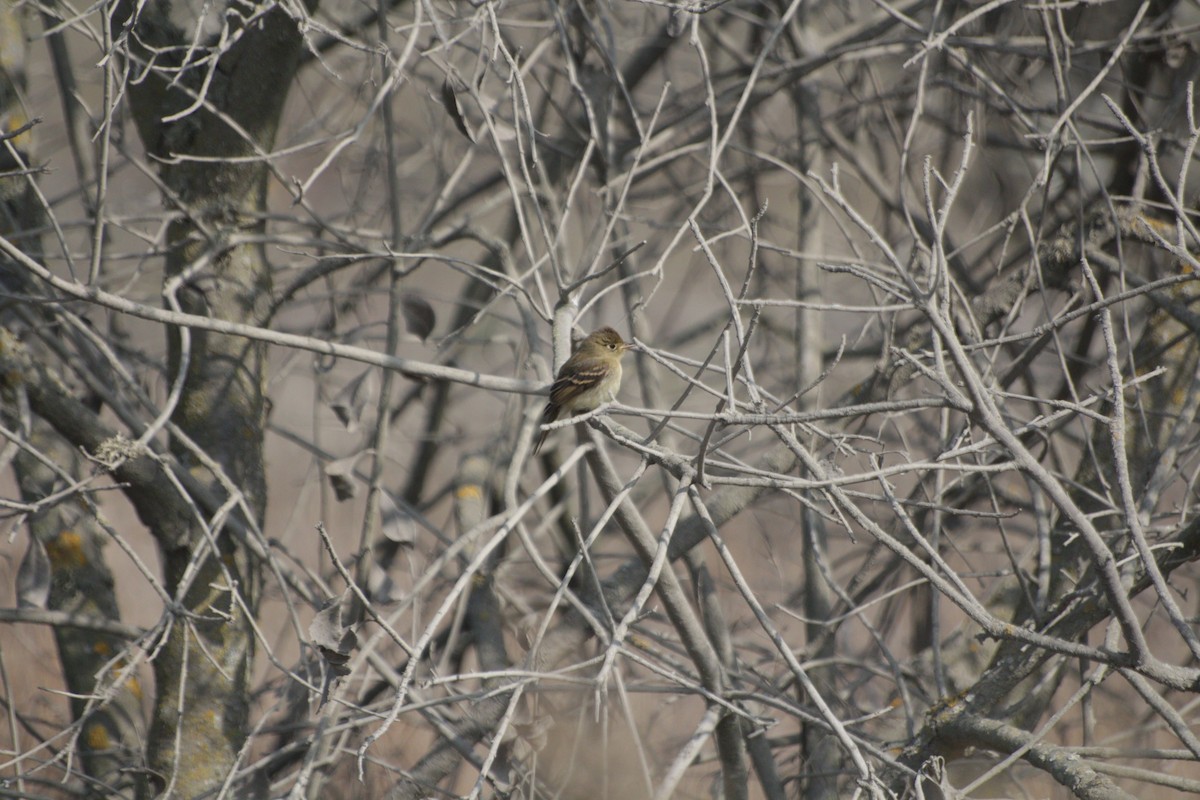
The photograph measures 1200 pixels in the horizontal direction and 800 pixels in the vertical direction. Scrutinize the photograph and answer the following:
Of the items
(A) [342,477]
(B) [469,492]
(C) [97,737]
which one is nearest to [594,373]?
(B) [469,492]

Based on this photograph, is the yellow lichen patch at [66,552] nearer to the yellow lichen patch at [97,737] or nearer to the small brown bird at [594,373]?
the yellow lichen patch at [97,737]

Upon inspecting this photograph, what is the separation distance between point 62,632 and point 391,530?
5.02 feet

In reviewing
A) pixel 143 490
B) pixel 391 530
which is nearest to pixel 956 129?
pixel 391 530

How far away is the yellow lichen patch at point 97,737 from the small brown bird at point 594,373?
191 centimetres

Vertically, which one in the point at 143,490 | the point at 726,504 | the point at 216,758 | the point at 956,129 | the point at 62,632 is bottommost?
the point at 216,758

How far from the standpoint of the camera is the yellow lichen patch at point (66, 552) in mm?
3998

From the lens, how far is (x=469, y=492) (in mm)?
4680

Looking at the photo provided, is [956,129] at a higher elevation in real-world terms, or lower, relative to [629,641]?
higher

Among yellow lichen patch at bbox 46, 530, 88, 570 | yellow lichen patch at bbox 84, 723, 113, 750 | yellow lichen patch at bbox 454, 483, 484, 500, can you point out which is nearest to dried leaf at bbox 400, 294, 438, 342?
yellow lichen patch at bbox 454, 483, 484, 500

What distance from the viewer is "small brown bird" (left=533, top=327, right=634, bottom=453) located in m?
4.09

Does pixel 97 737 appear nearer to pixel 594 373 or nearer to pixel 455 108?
pixel 594 373

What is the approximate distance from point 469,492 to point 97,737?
1689 mm

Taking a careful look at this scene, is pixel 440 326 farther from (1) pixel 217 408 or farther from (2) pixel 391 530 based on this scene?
(2) pixel 391 530

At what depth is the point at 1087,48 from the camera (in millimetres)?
4137
